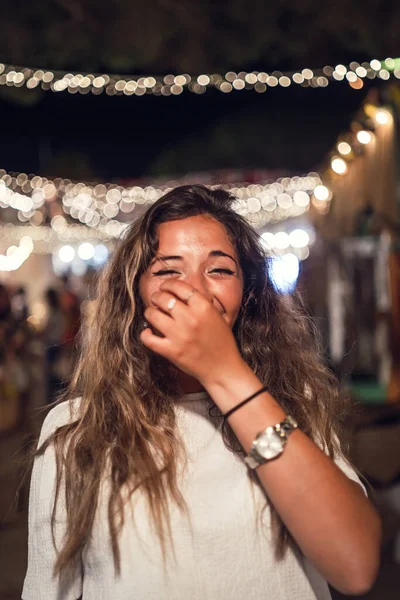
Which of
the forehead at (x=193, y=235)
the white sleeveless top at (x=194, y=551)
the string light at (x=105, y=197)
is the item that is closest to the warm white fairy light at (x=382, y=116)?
the string light at (x=105, y=197)

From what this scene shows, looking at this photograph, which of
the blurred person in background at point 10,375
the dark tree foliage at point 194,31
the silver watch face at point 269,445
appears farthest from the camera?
the blurred person in background at point 10,375

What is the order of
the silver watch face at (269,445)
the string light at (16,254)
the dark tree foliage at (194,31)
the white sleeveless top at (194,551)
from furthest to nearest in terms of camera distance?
1. the string light at (16,254)
2. the dark tree foliage at (194,31)
3. the white sleeveless top at (194,551)
4. the silver watch face at (269,445)

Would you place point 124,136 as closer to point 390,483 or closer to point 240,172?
point 240,172

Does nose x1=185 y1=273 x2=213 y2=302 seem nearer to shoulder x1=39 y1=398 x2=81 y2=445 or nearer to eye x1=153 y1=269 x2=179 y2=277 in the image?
eye x1=153 y1=269 x2=179 y2=277

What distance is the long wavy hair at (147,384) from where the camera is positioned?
1518 mm

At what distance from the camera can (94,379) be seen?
1780 mm

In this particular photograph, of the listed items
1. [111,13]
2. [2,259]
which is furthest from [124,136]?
[111,13]

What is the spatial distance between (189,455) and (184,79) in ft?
19.2

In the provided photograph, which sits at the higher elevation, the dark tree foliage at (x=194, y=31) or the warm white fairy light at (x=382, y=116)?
the dark tree foliage at (x=194, y=31)

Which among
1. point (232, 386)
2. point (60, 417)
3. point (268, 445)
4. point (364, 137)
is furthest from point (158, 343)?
point (364, 137)

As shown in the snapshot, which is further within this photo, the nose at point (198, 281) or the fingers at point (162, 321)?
the nose at point (198, 281)

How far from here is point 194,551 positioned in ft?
4.87

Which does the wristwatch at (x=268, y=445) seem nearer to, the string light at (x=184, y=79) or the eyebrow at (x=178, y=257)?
the eyebrow at (x=178, y=257)

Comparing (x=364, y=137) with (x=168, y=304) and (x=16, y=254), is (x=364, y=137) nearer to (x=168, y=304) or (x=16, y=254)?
(x=168, y=304)
